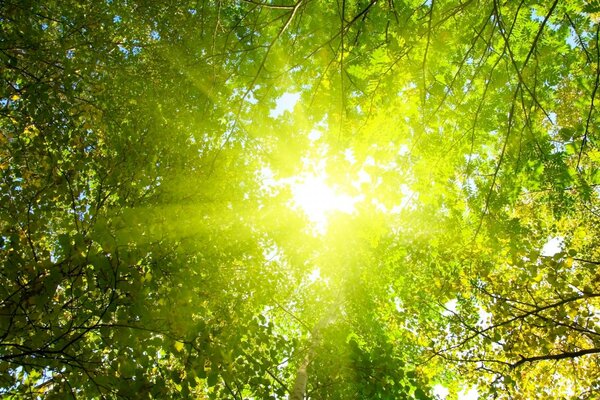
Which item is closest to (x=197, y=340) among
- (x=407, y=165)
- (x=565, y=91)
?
(x=407, y=165)

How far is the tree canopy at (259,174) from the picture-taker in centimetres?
233

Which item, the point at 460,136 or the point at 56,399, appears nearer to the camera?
the point at 56,399

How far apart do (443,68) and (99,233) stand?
3884 millimetres

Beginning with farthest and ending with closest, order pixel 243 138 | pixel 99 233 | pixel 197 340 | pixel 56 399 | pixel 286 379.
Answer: pixel 286 379
pixel 243 138
pixel 197 340
pixel 56 399
pixel 99 233

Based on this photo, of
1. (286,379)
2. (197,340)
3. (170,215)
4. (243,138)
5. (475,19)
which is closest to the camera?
(197,340)

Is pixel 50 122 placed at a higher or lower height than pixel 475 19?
lower

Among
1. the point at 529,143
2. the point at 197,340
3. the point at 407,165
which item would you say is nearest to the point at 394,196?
the point at 407,165

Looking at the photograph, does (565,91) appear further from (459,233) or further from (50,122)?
(50,122)

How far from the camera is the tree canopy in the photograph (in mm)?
2330

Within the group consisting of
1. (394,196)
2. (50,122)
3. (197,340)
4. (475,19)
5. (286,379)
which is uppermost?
(475,19)

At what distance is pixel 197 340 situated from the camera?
2537mm

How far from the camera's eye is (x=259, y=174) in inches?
283

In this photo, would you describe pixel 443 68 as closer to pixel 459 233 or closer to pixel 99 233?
pixel 459 233

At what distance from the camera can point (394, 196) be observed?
3.33 metres
